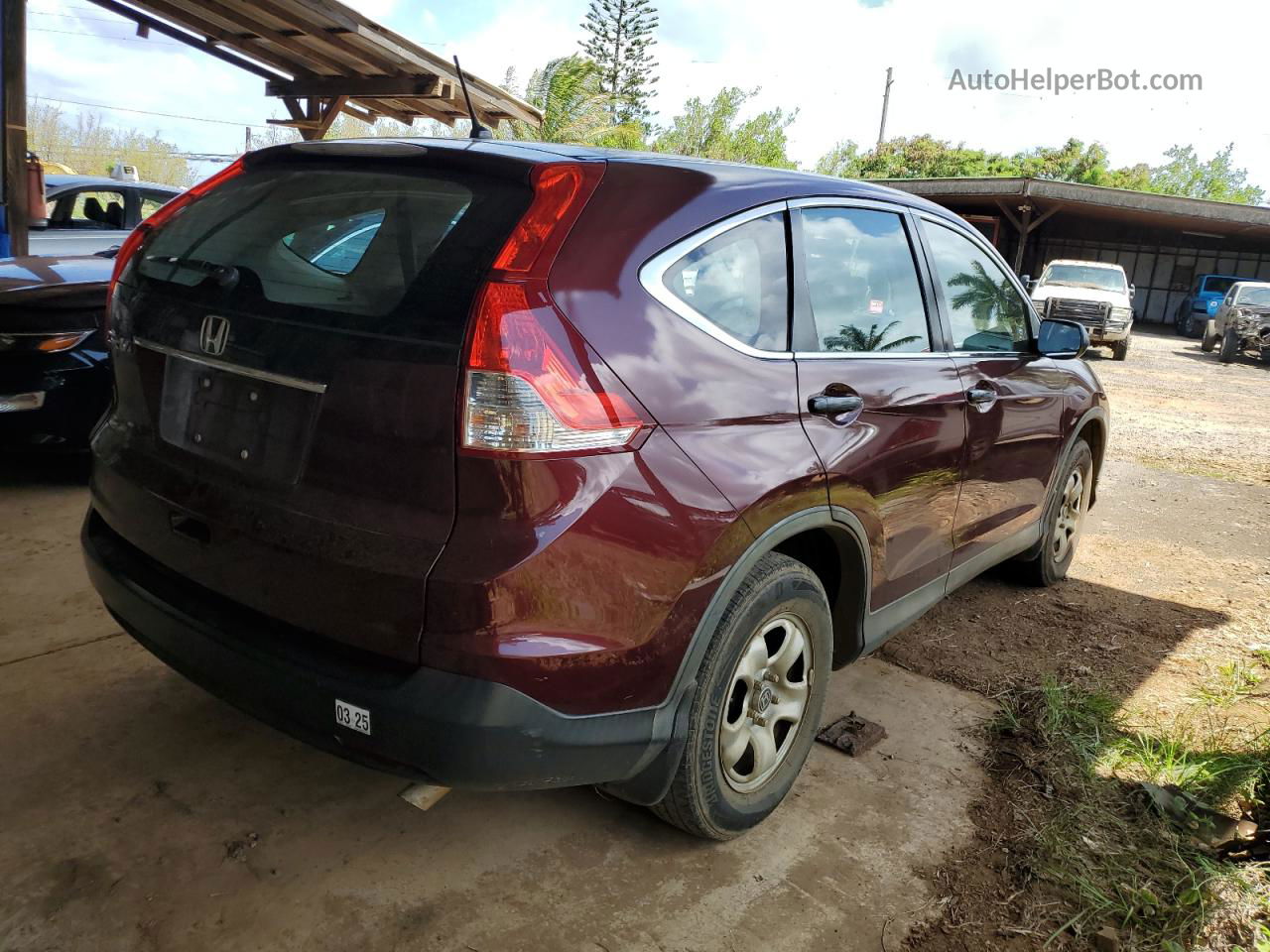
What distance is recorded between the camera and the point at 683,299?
7.00 ft

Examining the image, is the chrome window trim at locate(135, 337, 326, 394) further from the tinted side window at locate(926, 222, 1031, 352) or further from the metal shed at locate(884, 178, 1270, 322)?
the metal shed at locate(884, 178, 1270, 322)

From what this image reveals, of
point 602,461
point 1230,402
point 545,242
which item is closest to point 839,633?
point 602,461

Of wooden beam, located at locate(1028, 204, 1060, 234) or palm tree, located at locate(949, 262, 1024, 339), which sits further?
wooden beam, located at locate(1028, 204, 1060, 234)

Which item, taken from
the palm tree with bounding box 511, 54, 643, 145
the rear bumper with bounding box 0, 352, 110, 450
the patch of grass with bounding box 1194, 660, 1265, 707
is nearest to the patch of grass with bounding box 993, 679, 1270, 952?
the patch of grass with bounding box 1194, 660, 1265, 707

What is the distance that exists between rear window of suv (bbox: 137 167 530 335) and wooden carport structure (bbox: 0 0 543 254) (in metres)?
4.14

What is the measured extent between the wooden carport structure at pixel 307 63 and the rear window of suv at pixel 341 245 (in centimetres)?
414

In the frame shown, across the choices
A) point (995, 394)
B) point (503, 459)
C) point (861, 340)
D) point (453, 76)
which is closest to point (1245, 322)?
point (453, 76)

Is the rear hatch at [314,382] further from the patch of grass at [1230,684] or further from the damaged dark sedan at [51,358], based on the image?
the patch of grass at [1230,684]

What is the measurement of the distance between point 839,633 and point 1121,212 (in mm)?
29732

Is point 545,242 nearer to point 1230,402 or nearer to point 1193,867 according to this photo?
point 1193,867

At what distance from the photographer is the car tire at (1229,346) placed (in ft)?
64.0

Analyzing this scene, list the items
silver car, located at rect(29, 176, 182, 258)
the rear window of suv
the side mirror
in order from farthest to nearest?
silver car, located at rect(29, 176, 182, 258)
the side mirror
the rear window of suv

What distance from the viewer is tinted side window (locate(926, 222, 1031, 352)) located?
3357mm

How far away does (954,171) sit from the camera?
50.8m
